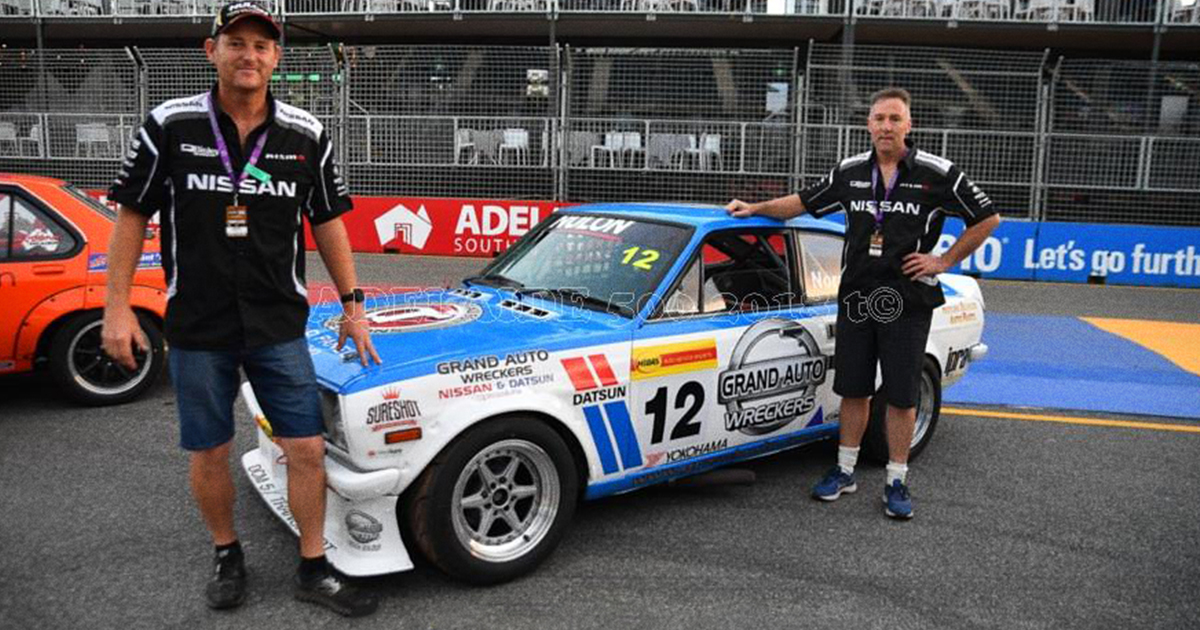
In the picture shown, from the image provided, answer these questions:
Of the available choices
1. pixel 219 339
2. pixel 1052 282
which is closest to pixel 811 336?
pixel 219 339

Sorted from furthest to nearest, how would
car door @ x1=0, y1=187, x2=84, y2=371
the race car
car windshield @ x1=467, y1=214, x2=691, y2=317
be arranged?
car door @ x1=0, y1=187, x2=84, y2=371
car windshield @ x1=467, y1=214, x2=691, y2=317
the race car

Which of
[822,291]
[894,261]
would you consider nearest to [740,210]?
[822,291]

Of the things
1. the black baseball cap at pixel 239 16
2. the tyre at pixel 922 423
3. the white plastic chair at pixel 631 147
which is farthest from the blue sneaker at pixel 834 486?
the white plastic chair at pixel 631 147

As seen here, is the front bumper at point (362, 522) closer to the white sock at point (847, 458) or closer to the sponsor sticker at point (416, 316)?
the sponsor sticker at point (416, 316)

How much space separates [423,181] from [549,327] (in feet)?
36.4

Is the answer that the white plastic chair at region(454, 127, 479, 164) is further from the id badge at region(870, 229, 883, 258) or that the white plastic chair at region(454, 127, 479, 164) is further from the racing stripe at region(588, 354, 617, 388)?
the racing stripe at region(588, 354, 617, 388)

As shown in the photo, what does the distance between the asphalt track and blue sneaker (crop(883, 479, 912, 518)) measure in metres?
0.06

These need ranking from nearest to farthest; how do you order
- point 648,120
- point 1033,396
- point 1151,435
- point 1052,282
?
point 1151,435
point 1033,396
point 1052,282
point 648,120

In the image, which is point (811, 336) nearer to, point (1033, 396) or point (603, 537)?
point (603, 537)

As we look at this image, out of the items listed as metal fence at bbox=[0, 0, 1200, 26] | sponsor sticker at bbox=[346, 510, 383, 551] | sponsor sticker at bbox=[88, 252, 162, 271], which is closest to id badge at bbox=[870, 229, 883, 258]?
sponsor sticker at bbox=[346, 510, 383, 551]

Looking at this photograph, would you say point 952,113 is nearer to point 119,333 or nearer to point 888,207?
point 888,207

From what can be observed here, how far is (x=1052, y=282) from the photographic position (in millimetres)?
12297

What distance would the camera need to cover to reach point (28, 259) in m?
5.28

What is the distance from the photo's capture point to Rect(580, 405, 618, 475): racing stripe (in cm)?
342
